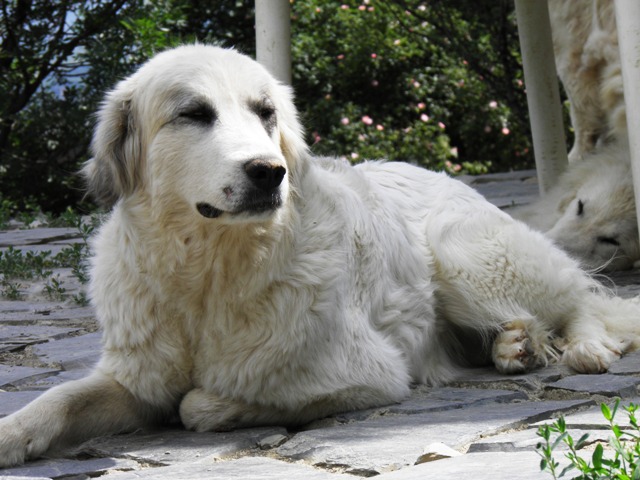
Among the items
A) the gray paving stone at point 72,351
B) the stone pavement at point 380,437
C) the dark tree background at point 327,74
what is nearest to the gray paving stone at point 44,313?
the gray paving stone at point 72,351

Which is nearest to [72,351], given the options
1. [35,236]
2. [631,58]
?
[631,58]

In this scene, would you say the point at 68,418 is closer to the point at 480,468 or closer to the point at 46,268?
the point at 480,468

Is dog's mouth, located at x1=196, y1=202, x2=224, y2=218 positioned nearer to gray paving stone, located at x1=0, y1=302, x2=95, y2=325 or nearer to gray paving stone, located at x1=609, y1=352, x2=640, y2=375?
gray paving stone, located at x1=609, y1=352, x2=640, y2=375

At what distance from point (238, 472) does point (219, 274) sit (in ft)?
2.58

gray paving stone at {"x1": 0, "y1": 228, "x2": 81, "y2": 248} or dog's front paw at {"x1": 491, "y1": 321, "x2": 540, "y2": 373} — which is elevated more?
gray paving stone at {"x1": 0, "y1": 228, "x2": 81, "y2": 248}

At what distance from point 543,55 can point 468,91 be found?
211 inches

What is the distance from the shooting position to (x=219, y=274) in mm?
3104

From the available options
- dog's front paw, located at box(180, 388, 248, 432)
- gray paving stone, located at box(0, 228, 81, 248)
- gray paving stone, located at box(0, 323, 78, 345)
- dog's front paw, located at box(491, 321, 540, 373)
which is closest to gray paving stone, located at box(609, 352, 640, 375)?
dog's front paw, located at box(491, 321, 540, 373)

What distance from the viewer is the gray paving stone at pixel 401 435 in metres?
2.52

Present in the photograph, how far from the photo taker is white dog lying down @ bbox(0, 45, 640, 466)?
2.97 meters

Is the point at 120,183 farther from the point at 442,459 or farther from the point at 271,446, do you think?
the point at 442,459

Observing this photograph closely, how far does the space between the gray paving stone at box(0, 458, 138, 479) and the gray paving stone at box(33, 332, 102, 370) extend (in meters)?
1.07

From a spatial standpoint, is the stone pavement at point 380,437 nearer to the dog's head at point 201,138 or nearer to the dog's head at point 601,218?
the dog's head at point 201,138

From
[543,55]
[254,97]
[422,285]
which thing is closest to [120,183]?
[254,97]
